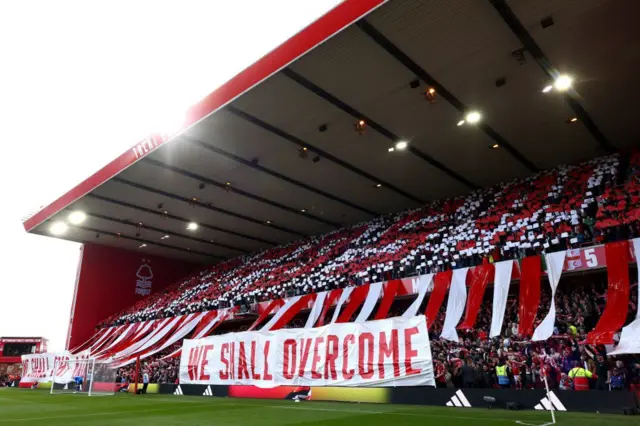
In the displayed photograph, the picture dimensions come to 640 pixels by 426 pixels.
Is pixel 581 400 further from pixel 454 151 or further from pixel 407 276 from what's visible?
pixel 454 151

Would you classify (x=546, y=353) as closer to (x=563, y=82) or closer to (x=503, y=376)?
(x=503, y=376)

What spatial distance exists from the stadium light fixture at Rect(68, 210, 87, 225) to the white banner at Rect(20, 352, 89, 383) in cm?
668

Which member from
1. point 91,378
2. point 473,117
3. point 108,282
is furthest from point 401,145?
point 108,282

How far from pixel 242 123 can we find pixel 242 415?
8.85 m

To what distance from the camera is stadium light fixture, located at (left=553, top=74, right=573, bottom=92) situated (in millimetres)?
11392

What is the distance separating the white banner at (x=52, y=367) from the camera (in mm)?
18266

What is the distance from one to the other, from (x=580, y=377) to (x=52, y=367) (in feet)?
72.4

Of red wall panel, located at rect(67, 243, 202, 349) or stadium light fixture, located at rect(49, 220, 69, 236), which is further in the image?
red wall panel, located at rect(67, 243, 202, 349)

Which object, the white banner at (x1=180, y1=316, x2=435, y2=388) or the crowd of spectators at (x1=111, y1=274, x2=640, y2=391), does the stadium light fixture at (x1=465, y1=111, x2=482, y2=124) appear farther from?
the white banner at (x1=180, y1=316, x2=435, y2=388)

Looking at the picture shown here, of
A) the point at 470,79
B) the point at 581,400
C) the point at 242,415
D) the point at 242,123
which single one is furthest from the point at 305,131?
the point at 581,400

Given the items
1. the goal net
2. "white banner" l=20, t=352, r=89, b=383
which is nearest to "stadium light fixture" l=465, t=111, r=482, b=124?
the goal net

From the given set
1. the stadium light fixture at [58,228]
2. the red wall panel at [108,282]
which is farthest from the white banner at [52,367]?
the stadium light fixture at [58,228]

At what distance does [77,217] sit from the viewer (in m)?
22.4

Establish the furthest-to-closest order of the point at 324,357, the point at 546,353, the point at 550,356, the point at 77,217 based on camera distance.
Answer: the point at 77,217 → the point at 324,357 → the point at 546,353 → the point at 550,356
